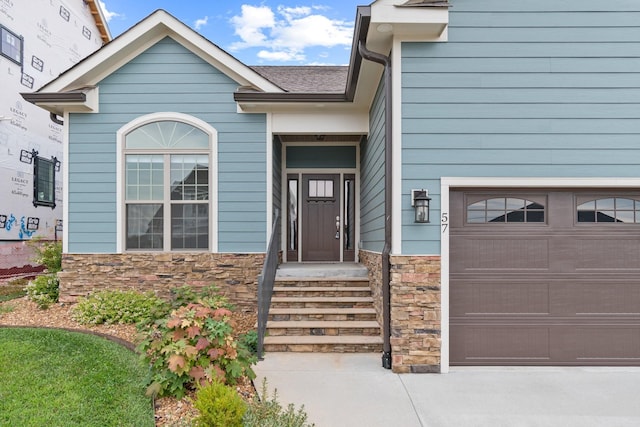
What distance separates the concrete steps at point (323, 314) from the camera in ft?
16.3

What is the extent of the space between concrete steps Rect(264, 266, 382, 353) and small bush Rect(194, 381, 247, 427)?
220 cm

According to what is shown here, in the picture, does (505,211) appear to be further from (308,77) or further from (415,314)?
(308,77)

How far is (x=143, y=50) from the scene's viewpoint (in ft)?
21.7

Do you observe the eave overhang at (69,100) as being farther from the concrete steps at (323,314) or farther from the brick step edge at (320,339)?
the brick step edge at (320,339)

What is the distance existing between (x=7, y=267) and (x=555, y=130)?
1095 centimetres

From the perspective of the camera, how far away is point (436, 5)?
4.21 metres

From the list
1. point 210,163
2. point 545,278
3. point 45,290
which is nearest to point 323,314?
point 545,278

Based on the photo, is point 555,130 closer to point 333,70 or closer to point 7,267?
point 333,70

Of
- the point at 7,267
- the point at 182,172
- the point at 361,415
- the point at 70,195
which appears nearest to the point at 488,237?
the point at 361,415

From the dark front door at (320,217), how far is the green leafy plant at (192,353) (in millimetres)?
4215

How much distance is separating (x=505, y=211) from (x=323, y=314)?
2631 millimetres

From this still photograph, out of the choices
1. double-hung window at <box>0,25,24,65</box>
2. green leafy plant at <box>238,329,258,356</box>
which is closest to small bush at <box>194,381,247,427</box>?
green leafy plant at <box>238,329,258,356</box>

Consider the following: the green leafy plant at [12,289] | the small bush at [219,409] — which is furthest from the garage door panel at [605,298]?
the green leafy plant at [12,289]

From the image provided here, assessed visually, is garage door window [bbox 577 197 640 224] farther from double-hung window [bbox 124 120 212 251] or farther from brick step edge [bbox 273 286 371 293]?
double-hung window [bbox 124 120 212 251]
